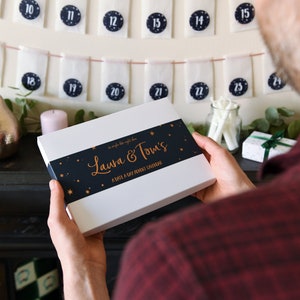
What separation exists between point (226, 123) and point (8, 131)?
618 mm

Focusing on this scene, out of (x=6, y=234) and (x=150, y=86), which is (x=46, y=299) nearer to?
(x=6, y=234)

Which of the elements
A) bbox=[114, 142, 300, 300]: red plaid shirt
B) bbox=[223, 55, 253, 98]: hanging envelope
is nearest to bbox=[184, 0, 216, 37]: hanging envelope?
bbox=[223, 55, 253, 98]: hanging envelope

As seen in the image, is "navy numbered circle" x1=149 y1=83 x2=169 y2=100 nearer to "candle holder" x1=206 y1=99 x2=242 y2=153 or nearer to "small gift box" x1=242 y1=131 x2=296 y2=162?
"candle holder" x1=206 y1=99 x2=242 y2=153

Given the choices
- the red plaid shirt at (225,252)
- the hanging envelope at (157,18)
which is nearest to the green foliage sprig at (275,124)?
the hanging envelope at (157,18)

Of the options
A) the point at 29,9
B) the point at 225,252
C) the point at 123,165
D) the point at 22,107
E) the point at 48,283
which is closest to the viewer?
the point at 225,252

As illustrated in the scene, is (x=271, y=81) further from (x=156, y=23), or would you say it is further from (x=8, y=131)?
(x=8, y=131)

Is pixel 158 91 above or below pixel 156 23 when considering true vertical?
below

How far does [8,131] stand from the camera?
4.22 ft

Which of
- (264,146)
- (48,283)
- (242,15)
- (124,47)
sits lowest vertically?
(48,283)

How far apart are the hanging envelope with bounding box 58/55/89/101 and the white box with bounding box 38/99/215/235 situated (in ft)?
1.36

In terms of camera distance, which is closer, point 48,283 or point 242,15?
point 242,15

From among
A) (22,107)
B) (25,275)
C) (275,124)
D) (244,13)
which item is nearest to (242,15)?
(244,13)

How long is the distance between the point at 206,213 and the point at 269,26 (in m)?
0.26

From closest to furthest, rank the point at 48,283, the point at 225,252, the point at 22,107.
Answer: the point at 225,252, the point at 22,107, the point at 48,283
